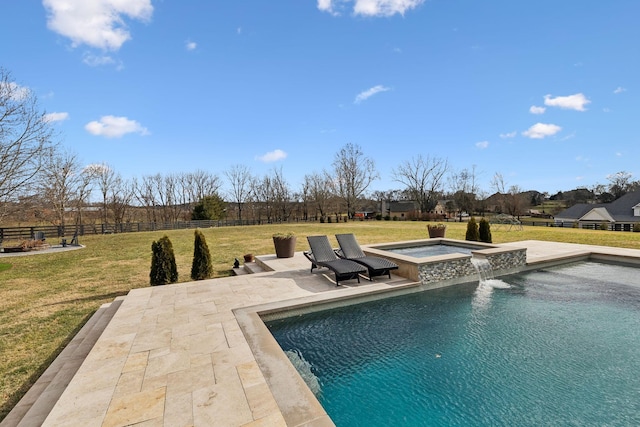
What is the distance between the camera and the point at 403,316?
5.11 m

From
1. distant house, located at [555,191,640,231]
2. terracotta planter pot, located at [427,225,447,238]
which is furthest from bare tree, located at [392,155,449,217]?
terracotta planter pot, located at [427,225,447,238]

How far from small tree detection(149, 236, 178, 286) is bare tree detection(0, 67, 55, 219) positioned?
10.3 m

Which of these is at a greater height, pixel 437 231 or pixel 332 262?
pixel 437 231

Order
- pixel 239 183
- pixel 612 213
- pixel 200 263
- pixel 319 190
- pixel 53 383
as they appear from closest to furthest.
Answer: pixel 53 383
pixel 200 263
pixel 612 213
pixel 319 190
pixel 239 183

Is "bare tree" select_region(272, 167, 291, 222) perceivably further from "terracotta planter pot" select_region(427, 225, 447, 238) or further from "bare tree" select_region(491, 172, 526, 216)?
"bare tree" select_region(491, 172, 526, 216)

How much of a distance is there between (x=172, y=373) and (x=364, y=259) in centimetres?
526

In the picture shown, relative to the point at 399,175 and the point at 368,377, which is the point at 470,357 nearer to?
the point at 368,377

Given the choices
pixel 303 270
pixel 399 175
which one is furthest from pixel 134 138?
pixel 399 175

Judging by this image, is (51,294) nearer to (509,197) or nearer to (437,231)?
(437,231)

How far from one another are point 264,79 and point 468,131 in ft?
64.9

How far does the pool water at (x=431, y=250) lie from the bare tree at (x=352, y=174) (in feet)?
107

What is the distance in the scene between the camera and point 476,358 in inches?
144

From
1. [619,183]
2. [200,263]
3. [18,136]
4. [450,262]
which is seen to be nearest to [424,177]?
[619,183]

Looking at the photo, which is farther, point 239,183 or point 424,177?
point 424,177
